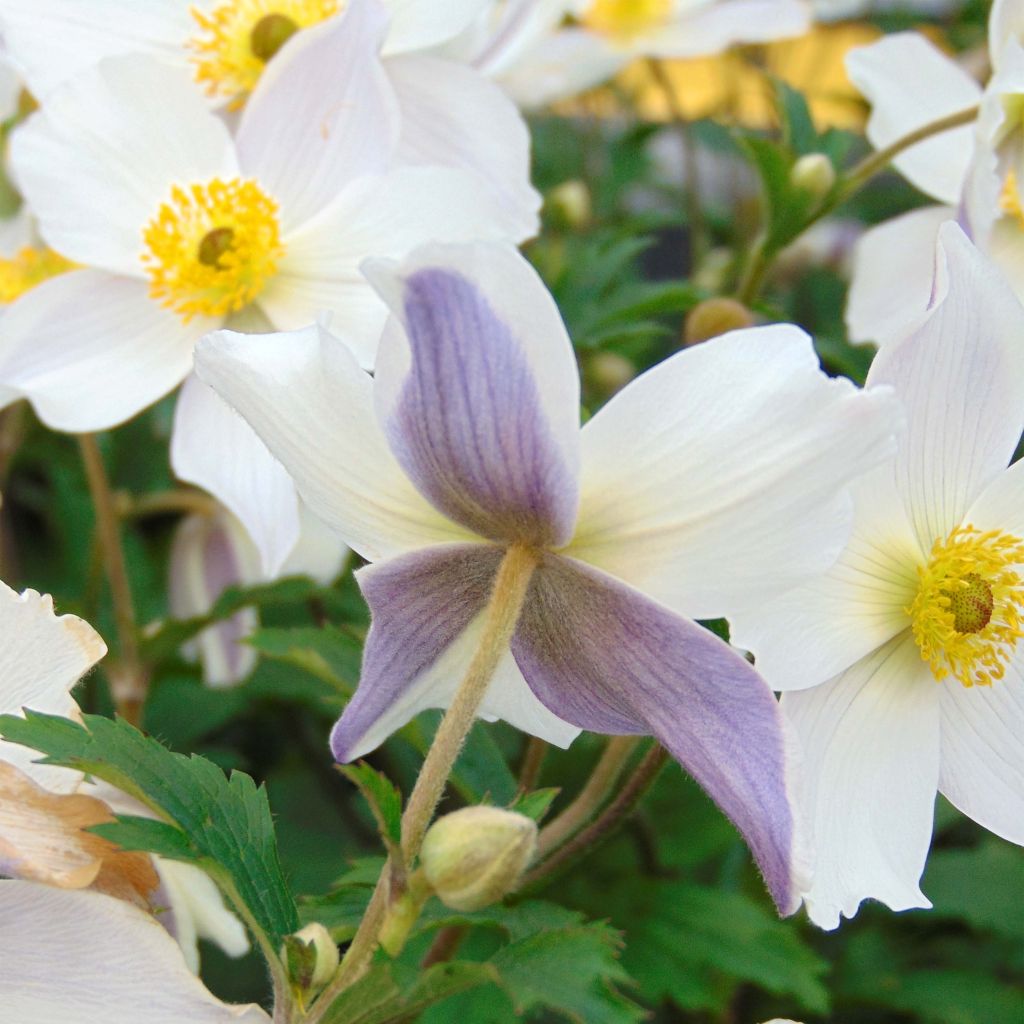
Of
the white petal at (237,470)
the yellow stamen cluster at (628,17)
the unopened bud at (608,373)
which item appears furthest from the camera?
the yellow stamen cluster at (628,17)

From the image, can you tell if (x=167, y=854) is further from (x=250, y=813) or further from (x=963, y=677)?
(x=963, y=677)

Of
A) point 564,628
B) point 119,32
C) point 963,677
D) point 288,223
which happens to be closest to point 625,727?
point 564,628

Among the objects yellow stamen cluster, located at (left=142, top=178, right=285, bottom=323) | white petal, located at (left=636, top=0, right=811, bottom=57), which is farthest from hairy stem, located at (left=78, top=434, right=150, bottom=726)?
white petal, located at (left=636, top=0, right=811, bottom=57)

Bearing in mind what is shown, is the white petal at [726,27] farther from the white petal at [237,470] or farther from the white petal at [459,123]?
the white petal at [237,470]

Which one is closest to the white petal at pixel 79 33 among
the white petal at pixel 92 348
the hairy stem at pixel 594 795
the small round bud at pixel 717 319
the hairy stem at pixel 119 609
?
the white petal at pixel 92 348

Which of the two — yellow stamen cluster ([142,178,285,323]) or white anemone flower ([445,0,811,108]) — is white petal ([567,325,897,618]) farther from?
white anemone flower ([445,0,811,108])
